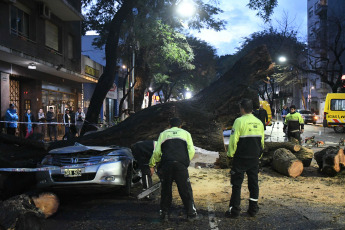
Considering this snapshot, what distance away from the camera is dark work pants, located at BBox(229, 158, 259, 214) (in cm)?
478

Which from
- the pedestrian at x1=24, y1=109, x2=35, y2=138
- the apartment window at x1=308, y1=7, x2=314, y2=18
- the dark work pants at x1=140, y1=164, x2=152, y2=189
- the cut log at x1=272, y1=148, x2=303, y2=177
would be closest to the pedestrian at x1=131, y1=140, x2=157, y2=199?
the dark work pants at x1=140, y1=164, x2=152, y2=189

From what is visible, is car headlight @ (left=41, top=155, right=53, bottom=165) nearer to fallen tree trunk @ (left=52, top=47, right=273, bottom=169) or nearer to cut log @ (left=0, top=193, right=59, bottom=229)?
cut log @ (left=0, top=193, right=59, bottom=229)

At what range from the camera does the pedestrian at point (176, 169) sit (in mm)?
4645

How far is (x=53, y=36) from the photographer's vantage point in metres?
17.2

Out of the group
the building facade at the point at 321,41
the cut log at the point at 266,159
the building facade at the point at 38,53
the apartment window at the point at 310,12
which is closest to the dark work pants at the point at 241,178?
the cut log at the point at 266,159

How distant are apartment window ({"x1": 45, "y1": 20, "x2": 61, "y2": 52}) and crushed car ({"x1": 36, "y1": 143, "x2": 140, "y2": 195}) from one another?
12242 millimetres

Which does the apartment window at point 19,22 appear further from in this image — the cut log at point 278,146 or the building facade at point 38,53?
the cut log at point 278,146

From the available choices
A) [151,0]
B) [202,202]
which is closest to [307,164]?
[202,202]

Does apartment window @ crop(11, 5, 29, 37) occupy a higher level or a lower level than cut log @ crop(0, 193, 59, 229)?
higher

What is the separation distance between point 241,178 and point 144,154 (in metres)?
1.85

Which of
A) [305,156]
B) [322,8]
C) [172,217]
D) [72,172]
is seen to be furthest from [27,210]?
[322,8]

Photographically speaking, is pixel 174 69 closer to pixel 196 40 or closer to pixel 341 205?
pixel 196 40

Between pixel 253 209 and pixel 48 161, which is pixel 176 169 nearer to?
pixel 253 209

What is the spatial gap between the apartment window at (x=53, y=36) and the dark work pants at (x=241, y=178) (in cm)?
1409
